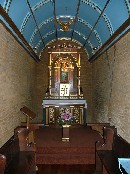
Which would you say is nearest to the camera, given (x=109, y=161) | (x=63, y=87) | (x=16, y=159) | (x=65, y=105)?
(x=109, y=161)

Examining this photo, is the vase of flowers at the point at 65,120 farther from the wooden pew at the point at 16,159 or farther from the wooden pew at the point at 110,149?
the wooden pew at the point at 16,159

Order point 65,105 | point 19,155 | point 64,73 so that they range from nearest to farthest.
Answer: point 19,155 < point 65,105 < point 64,73

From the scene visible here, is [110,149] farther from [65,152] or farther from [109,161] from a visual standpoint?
[65,152]

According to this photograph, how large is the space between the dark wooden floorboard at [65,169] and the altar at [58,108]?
4.99 metres

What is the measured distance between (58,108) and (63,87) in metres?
2.33

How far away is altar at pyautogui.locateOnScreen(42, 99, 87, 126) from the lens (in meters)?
13.3

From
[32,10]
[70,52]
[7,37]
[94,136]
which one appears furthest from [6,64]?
[70,52]

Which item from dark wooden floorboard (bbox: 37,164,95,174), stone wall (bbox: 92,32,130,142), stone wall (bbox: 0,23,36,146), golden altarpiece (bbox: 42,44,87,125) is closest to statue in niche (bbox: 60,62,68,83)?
golden altarpiece (bbox: 42,44,87,125)

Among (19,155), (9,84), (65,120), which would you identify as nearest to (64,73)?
(65,120)

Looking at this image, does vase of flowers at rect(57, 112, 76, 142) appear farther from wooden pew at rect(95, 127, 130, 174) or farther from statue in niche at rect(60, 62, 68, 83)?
statue in niche at rect(60, 62, 68, 83)

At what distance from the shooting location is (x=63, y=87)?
50.7 feet

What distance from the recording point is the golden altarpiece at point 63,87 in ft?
43.8

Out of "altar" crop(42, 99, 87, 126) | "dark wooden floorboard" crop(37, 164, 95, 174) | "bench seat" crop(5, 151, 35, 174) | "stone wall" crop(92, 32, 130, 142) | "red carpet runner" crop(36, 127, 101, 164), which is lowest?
"dark wooden floorboard" crop(37, 164, 95, 174)

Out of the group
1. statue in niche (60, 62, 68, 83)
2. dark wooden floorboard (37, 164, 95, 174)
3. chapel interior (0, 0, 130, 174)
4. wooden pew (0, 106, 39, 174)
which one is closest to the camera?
wooden pew (0, 106, 39, 174)
